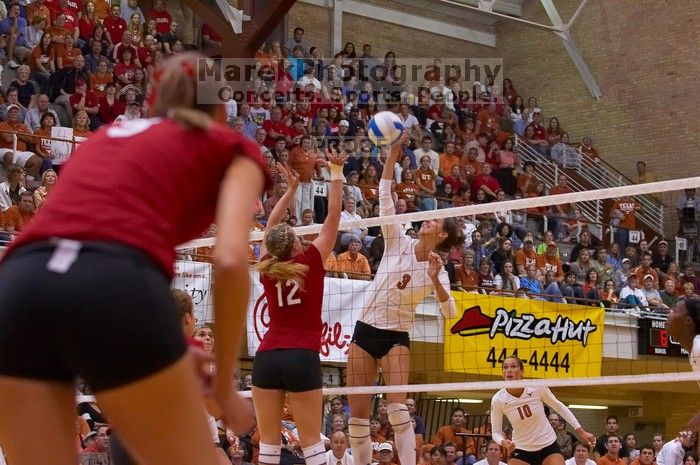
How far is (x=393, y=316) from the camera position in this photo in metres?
7.70

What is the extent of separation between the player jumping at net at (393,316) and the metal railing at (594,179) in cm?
1516

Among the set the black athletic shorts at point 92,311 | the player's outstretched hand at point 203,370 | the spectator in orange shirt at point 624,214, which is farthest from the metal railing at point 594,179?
the black athletic shorts at point 92,311

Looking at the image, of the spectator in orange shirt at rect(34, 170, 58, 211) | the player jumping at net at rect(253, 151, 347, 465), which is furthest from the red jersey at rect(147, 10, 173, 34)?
the player jumping at net at rect(253, 151, 347, 465)

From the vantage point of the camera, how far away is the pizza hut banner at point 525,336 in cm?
1545

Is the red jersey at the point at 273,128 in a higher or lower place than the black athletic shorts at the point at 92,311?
higher

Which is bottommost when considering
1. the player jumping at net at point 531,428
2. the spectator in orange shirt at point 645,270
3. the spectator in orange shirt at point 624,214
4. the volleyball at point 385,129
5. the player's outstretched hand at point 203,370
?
the player jumping at net at point 531,428

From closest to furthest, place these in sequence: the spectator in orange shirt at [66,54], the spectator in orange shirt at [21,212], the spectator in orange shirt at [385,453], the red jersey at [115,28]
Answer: the spectator in orange shirt at [385,453] < the spectator in orange shirt at [21,212] < the spectator in orange shirt at [66,54] < the red jersey at [115,28]

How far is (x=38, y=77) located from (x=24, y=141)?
2116 mm

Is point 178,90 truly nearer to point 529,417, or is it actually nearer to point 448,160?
point 529,417

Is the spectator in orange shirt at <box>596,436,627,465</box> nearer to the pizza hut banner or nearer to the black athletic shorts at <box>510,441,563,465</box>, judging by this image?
the pizza hut banner

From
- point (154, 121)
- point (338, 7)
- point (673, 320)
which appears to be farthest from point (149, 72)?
point (154, 121)

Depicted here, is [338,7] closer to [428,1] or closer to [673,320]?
[428,1]

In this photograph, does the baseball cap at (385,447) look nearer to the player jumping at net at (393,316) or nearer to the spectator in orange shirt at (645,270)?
the player jumping at net at (393,316)

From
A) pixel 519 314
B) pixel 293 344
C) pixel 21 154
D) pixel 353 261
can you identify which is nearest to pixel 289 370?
pixel 293 344
